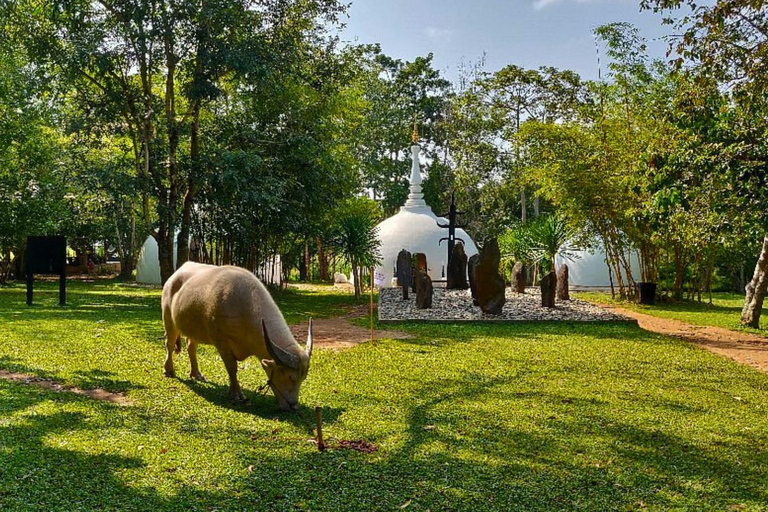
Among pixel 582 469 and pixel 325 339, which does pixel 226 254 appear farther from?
pixel 582 469

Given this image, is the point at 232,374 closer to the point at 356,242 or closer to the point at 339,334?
the point at 339,334

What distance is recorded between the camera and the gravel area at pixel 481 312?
47.0ft

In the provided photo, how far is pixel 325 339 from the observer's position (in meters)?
11.8

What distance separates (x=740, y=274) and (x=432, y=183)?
65.1ft

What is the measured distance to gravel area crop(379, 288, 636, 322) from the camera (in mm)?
14328

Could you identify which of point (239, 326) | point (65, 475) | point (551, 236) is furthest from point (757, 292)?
point (65, 475)

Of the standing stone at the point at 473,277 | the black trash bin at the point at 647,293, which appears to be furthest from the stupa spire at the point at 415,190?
the black trash bin at the point at 647,293

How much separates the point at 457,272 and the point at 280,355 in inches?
638

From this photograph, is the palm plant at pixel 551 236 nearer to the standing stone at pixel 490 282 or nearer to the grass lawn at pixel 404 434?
the standing stone at pixel 490 282

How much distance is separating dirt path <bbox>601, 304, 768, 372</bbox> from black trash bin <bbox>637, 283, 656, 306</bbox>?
395 cm

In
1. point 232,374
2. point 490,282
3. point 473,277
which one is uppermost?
point 473,277

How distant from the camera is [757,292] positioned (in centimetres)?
1395

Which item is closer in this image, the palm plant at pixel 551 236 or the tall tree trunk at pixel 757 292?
the tall tree trunk at pixel 757 292

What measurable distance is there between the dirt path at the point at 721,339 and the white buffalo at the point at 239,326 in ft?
23.8
